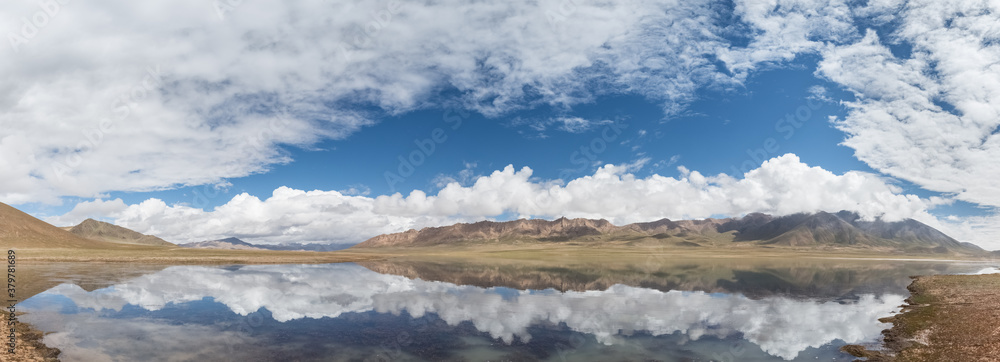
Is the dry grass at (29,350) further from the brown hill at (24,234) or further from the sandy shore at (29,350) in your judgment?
the brown hill at (24,234)

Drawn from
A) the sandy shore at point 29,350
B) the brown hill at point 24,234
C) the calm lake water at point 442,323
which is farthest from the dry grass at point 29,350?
the brown hill at point 24,234

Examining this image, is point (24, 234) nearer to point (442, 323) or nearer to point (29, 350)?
point (29, 350)

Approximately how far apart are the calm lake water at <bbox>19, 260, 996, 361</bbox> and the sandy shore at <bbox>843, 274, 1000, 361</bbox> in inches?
62.2

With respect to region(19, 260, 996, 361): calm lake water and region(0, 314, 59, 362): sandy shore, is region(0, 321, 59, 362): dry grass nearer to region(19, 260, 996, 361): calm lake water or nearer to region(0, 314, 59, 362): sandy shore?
region(0, 314, 59, 362): sandy shore

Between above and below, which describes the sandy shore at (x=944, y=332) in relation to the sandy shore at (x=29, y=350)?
below

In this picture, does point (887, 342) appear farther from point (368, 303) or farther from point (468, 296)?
point (368, 303)

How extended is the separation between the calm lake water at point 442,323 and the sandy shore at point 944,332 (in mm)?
1580

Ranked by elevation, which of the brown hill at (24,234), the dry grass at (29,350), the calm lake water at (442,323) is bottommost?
the calm lake water at (442,323)

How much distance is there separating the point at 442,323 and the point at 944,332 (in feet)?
108

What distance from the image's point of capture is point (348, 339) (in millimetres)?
27953

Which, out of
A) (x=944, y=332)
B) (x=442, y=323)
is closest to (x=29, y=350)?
(x=442, y=323)

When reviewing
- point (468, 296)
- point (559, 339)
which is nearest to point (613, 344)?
point (559, 339)

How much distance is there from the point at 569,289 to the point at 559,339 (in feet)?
104

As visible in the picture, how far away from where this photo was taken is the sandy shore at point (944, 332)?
22.5m
